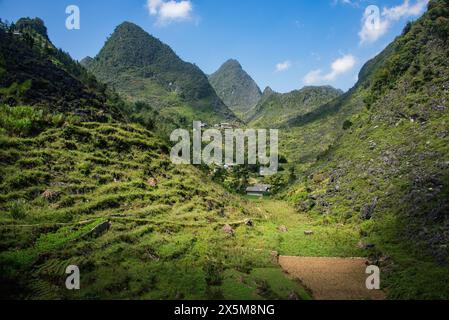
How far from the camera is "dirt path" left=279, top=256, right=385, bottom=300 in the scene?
29.5 m

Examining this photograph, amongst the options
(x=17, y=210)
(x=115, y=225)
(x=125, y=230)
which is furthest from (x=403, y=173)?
(x=17, y=210)

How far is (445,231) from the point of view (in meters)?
35.7

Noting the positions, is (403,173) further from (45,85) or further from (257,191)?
(45,85)

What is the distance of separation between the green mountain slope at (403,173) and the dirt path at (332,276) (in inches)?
85.1

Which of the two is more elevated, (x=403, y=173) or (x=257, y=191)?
(x=403, y=173)

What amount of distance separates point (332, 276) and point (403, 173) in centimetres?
2507

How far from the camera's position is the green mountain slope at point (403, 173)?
3447 cm

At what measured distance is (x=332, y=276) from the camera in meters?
33.6

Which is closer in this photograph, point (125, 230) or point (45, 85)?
→ point (125, 230)

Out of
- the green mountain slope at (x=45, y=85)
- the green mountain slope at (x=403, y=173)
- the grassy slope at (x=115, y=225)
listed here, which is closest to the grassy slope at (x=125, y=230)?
the grassy slope at (x=115, y=225)

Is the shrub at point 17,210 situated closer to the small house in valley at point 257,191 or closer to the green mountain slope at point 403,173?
the green mountain slope at point 403,173

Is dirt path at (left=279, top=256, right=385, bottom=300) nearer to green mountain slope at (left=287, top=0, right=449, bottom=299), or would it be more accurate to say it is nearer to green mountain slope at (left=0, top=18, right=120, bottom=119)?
green mountain slope at (left=287, top=0, right=449, bottom=299)

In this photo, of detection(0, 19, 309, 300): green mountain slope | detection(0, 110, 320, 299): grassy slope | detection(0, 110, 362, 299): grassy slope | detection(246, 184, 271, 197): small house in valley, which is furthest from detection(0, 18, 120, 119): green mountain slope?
detection(246, 184, 271, 197): small house in valley

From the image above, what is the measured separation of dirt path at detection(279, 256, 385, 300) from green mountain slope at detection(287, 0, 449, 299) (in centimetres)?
216
